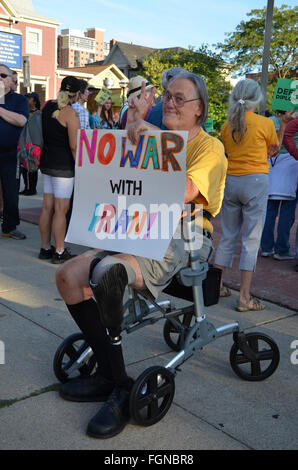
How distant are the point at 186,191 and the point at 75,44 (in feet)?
627

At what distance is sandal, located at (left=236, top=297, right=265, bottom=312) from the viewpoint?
161 inches

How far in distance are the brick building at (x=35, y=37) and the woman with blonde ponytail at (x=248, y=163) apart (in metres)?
32.7

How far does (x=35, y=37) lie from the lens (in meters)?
36.5

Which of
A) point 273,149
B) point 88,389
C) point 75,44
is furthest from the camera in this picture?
point 75,44

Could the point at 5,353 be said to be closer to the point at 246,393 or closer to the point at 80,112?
the point at 246,393

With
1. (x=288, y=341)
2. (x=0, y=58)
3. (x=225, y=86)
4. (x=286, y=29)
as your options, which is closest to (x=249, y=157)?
(x=288, y=341)

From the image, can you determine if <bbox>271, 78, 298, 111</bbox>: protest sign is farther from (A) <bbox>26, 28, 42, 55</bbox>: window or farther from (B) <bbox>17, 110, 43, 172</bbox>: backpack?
(A) <bbox>26, 28, 42, 55</bbox>: window

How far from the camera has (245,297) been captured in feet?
13.5

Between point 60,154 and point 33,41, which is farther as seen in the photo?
point 33,41

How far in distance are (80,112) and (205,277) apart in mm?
3244

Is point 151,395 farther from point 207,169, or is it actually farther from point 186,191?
point 207,169

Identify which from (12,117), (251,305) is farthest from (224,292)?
(12,117)

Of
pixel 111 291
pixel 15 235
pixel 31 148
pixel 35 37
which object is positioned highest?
pixel 35 37

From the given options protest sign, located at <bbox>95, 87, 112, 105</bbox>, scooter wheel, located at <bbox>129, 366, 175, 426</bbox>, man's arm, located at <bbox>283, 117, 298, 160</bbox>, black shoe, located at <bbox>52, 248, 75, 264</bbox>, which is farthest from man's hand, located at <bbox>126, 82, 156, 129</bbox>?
protest sign, located at <bbox>95, 87, 112, 105</bbox>
